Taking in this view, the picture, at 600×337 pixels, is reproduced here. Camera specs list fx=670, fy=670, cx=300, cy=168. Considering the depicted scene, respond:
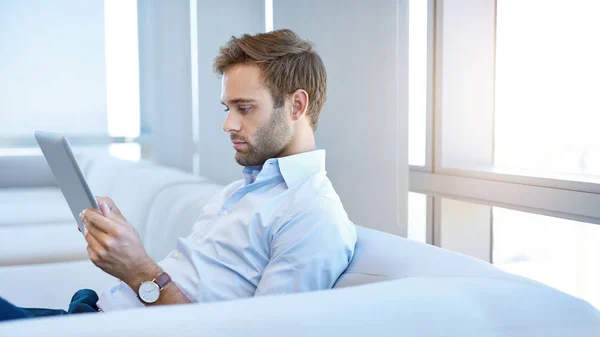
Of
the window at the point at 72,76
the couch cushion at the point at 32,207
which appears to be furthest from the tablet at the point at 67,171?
the window at the point at 72,76

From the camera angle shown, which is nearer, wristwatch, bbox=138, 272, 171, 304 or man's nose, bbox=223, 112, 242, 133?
wristwatch, bbox=138, 272, 171, 304

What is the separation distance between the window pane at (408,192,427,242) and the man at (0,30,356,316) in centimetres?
137

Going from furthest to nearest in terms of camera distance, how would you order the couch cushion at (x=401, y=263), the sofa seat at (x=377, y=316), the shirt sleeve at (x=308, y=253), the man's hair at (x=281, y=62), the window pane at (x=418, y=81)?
the window pane at (x=418, y=81)
the man's hair at (x=281, y=62)
the shirt sleeve at (x=308, y=253)
the couch cushion at (x=401, y=263)
the sofa seat at (x=377, y=316)

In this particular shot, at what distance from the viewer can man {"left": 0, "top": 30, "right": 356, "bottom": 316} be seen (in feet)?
3.98

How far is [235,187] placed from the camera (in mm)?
1711

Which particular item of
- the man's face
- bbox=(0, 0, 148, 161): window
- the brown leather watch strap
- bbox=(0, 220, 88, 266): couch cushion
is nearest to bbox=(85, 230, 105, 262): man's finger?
the brown leather watch strap

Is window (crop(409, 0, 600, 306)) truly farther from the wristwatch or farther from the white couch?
the wristwatch

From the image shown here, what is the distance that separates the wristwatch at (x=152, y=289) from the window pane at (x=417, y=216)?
5.87 ft

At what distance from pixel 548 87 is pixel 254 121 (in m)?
1.46

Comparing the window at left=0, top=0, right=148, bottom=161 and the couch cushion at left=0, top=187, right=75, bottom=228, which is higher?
the window at left=0, top=0, right=148, bottom=161

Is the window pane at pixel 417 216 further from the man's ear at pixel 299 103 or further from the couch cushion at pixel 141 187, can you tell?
the man's ear at pixel 299 103

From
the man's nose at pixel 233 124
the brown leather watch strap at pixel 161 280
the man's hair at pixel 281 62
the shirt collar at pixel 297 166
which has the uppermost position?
the man's hair at pixel 281 62

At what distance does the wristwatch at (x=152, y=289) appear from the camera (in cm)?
124

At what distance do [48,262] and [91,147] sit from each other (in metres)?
1.84
